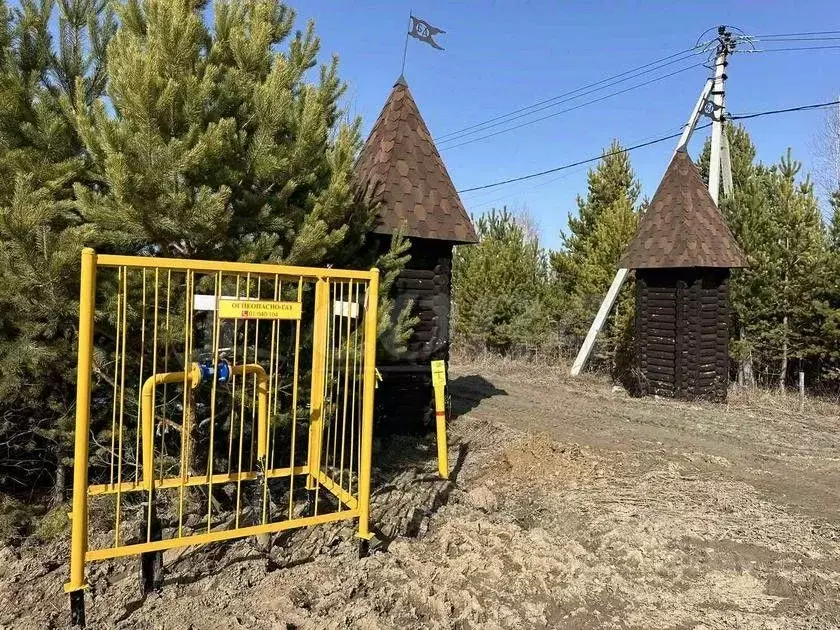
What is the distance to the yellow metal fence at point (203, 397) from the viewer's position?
3154 millimetres

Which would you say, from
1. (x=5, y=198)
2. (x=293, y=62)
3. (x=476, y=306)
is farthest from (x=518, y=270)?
(x=5, y=198)

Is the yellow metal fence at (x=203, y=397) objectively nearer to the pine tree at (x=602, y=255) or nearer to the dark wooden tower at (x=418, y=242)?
the dark wooden tower at (x=418, y=242)

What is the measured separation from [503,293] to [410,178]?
10651 millimetres

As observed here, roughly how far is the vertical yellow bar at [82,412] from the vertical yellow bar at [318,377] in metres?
1.37

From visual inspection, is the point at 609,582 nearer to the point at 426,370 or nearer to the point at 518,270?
the point at 426,370

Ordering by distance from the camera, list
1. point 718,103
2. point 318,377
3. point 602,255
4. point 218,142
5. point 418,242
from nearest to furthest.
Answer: point 218,142
point 318,377
point 418,242
point 718,103
point 602,255

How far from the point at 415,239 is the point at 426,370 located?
1.69m

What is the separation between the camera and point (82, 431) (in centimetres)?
281

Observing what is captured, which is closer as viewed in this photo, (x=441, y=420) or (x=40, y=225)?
(x=40, y=225)

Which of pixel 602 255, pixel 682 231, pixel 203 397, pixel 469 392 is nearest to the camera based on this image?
pixel 203 397

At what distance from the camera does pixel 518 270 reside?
17.6 metres

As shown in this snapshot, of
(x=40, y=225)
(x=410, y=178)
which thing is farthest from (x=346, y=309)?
(x=410, y=178)

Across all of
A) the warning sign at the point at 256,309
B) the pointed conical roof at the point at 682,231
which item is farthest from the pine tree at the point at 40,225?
the pointed conical roof at the point at 682,231

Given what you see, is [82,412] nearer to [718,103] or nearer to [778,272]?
[778,272]
